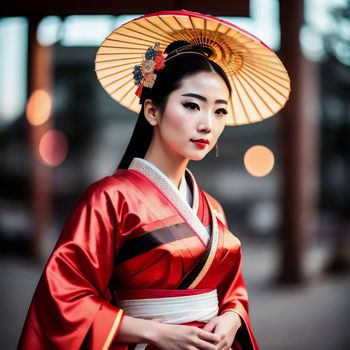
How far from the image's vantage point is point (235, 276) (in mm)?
1790

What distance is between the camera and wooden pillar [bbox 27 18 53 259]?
7.01 m

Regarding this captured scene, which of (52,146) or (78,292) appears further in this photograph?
(52,146)

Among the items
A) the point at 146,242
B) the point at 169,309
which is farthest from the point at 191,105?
the point at 169,309

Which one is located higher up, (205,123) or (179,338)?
(205,123)

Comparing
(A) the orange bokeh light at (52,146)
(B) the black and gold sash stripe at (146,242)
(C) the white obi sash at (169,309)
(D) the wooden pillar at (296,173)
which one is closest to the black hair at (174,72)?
(B) the black and gold sash stripe at (146,242)

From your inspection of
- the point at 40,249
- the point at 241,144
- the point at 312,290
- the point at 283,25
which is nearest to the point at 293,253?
the point at 312,290

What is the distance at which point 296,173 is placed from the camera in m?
6.48

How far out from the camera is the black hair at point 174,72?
1.57m

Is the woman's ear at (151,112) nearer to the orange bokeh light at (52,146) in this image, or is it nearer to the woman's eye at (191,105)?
the woman's eye at (191,105)

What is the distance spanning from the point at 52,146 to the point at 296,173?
4147 millimetres

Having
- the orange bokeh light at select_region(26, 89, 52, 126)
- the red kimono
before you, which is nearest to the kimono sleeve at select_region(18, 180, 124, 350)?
the red kimono

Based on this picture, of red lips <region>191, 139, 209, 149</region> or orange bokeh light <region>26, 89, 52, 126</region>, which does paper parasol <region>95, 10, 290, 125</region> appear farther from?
orange bokeh light <region>26, 89, 52, 126</region>

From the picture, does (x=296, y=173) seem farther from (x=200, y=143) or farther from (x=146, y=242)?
(x=146, y=242)

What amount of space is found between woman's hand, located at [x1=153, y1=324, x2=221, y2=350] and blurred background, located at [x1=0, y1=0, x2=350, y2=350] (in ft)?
4.87
